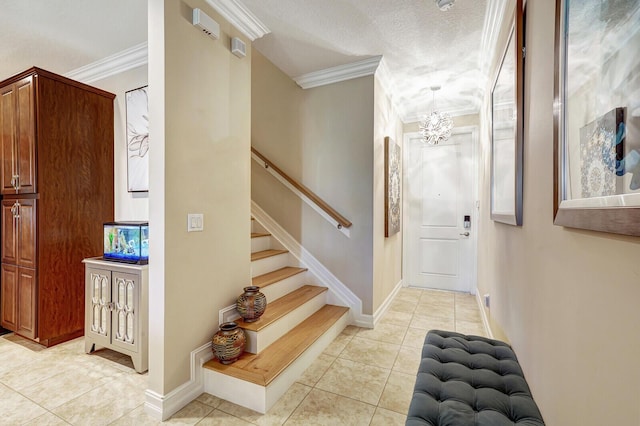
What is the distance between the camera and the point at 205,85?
203cm

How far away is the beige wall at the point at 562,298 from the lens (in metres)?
0.62

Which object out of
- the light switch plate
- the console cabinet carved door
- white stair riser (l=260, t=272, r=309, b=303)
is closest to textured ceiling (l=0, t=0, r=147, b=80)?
the console cabinet carved door

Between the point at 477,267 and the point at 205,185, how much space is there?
383 cm

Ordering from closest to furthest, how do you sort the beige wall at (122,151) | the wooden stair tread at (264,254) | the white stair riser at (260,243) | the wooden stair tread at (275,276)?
1. the wooden stair tread at (275,276)
2. the beige wall at (122,151)
3. the wooden stair tread at (264,254)
4. the white stair riser at (260,243)

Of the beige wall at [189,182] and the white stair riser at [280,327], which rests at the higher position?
the beige wall at [189,182]

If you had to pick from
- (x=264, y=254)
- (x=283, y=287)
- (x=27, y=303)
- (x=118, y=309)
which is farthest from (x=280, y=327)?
(x=27, y=303)

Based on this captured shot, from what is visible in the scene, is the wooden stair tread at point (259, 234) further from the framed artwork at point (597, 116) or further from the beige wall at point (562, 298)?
the framed artwork at point (597, 116)

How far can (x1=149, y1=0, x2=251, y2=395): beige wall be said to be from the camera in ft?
5.81

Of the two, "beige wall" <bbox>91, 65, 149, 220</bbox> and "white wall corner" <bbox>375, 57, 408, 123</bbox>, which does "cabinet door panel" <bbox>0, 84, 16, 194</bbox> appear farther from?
"white wall corner" <bbox>375, 57, 408, 123</bbox>

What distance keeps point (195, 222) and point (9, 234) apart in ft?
7.93

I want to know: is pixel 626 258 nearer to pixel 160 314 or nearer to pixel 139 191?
pixel 160 314

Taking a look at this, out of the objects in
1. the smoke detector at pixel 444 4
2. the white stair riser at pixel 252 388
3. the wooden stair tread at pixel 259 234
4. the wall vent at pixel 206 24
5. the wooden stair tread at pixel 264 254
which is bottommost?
the white stair riser at pixel 252 388

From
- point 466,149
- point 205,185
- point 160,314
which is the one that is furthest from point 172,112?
point 466,149

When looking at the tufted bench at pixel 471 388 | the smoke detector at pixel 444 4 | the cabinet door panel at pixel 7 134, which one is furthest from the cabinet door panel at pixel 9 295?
the smoke detector at pixel 444 4
